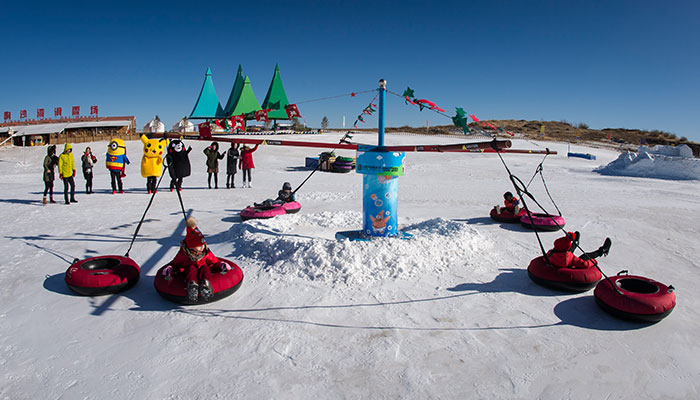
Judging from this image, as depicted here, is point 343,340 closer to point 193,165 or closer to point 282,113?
point 193,165

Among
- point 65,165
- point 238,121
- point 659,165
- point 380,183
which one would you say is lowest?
point 380,183

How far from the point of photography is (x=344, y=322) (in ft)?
15.9

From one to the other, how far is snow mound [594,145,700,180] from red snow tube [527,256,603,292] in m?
16.8

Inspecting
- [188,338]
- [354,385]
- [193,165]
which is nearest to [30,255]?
[188,338]

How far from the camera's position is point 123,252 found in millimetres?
7562

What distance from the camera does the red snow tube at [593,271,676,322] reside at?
4684 millimetres

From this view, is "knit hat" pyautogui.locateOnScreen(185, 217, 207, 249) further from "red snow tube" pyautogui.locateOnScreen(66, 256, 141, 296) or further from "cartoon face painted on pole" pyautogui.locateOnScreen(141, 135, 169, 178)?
"cartoon face painted on pole" pyautogui.locateOnScreen(141, 135, 169, 178)

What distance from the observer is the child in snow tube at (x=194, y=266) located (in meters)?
5.07

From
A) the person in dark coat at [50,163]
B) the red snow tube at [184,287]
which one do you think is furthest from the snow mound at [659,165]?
the person in dark coat at [50,163]

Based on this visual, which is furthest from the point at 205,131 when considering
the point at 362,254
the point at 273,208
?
the point at 362,254

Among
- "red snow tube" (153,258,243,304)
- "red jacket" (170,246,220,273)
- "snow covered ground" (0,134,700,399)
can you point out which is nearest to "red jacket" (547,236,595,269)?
"snow covered ground" (0,134,700,399)

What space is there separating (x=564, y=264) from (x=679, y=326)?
139 centimetres

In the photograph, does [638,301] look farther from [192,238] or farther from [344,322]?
[192,238]

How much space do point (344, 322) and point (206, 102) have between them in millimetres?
36575
